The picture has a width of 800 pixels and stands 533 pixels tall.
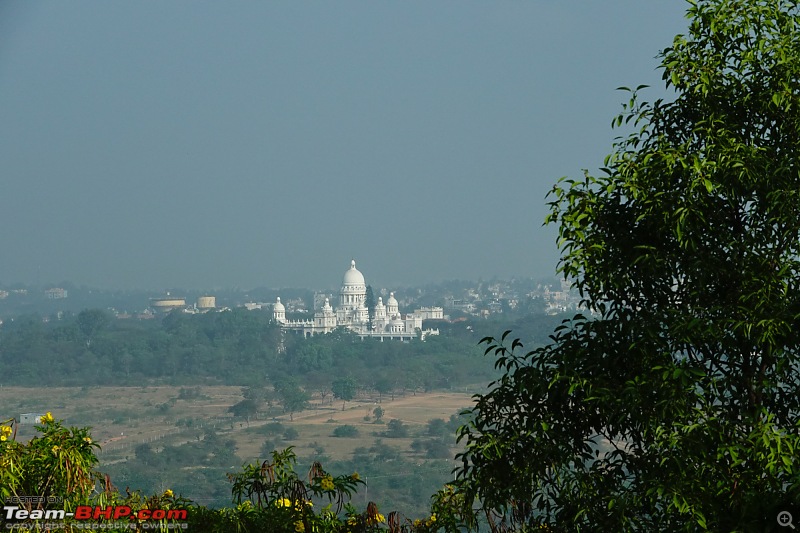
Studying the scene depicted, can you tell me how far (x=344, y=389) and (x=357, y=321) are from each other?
43.2 ft

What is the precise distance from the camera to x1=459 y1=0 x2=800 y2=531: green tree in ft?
7.71

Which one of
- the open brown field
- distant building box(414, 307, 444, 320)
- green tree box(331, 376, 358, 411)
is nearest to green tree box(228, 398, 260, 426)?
the open brown field

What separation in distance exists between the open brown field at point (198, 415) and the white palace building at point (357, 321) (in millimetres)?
11403

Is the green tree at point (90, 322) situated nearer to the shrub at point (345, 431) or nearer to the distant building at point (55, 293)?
the shrub at point (345, 431)

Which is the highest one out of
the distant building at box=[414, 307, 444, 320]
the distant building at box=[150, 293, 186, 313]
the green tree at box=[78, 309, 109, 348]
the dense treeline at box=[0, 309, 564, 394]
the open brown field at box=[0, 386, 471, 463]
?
the distant building at box=[150, 293, 186, 313]

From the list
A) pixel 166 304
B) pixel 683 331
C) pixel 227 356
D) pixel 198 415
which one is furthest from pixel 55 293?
pixel 683 331

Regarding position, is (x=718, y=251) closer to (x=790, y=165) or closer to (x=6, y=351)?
(x=790, y=165)

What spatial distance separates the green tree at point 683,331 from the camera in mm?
2350

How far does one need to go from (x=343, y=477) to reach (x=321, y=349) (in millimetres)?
56854

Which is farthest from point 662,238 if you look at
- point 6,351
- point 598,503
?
point 6,351

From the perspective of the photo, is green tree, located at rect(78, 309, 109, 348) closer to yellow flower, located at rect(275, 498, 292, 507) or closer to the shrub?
the shrub

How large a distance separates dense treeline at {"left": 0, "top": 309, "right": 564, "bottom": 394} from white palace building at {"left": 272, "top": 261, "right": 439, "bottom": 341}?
1.80 meters

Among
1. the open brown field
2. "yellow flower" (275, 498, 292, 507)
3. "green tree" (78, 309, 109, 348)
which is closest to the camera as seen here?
"yellow flower" (275, 498, 292, 507)

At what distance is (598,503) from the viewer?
2566 millimetres
